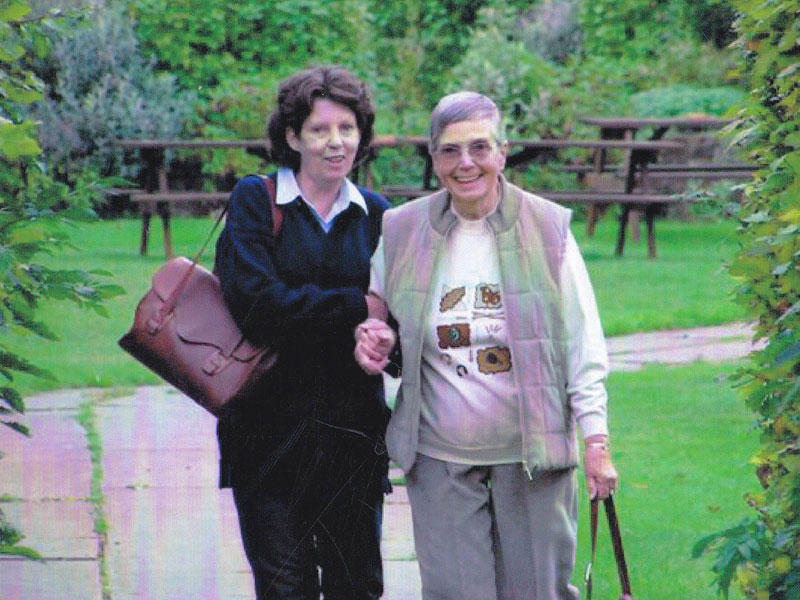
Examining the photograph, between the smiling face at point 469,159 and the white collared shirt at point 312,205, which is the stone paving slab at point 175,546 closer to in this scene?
the white collared shirt at point 312,205

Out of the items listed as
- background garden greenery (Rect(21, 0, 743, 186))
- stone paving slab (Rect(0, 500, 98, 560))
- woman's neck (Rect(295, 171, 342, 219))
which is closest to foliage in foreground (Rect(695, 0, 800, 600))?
woman's neck (Rect(295, 171, 342, 219))

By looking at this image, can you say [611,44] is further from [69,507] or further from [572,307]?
[572,307]

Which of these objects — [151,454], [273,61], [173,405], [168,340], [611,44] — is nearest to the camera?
[168,340]

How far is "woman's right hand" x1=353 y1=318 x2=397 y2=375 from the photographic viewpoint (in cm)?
399

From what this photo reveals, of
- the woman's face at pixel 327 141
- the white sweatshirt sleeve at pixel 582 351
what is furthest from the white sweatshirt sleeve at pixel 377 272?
the white sweatshirt sleeve at pixel 582 351

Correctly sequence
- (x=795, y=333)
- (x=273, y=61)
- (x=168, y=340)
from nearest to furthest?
1. (x=795, y=333)
2. (x=168, y=340)
3. (x=273, y=61)

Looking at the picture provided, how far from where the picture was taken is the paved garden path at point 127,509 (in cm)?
563

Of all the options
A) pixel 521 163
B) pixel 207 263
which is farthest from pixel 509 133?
pixel 207 263

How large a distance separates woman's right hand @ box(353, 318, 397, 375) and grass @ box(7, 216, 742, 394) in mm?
3106

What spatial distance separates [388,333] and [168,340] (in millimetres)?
620

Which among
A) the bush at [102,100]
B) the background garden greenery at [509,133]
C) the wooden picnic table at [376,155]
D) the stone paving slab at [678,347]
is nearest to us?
the background garden greenery at [509,133]

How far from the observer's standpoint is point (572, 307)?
3.90 m

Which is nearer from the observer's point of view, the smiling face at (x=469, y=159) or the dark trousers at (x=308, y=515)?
the smiling face at (x=469, y=159)

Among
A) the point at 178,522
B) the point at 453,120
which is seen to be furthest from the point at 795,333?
the point at 178,522
